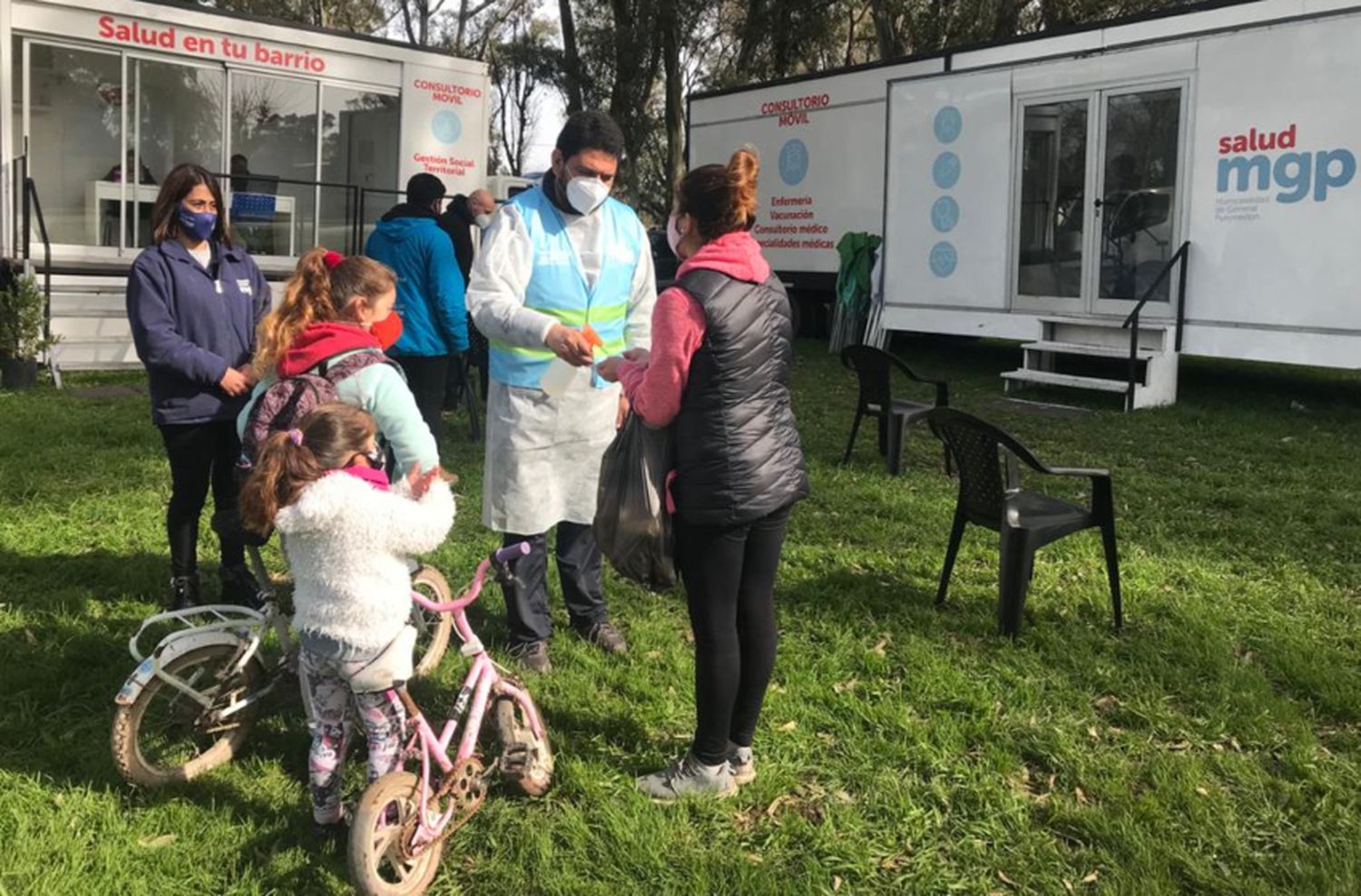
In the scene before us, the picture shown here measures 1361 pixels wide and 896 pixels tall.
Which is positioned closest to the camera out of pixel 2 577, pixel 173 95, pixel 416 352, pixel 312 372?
pixel 312 372

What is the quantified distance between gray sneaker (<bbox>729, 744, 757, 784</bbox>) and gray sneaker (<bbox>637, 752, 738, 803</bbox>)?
0.04m

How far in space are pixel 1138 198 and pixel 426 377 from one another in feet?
24.1

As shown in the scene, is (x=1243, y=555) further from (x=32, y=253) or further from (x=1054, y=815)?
(x=32, y=253)

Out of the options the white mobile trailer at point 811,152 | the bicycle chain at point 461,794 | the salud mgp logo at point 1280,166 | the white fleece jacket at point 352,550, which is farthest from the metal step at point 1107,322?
the white fleece jacket at point 352,550

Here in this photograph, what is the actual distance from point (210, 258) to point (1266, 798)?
13.1 feet

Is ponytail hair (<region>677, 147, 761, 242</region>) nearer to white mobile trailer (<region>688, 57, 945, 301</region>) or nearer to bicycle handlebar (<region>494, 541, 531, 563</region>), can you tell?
bicycle handlebar (<region>494, 541, 531, 563</region>)

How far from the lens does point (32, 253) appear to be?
472 inches

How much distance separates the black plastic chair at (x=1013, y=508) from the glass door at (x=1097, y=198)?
21.5ft

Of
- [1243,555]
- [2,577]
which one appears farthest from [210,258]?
[1243,555]

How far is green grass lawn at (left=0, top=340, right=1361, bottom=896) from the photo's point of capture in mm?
2869

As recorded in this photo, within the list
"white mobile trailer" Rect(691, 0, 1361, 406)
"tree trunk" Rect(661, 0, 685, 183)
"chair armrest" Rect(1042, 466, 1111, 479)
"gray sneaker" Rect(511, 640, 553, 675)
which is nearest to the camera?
"gray sneaker" Rect(511, 640, 553, 675)

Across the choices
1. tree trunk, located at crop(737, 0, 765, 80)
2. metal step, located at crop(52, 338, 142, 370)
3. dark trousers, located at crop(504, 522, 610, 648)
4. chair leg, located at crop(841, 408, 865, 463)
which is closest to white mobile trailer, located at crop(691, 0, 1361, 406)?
chair leg, located at crop(841, 408, 865, 463)

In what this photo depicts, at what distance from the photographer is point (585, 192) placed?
12.8ft

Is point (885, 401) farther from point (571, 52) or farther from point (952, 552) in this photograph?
point (571, 52)
